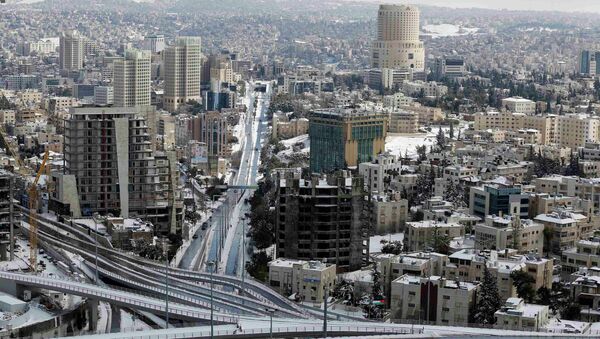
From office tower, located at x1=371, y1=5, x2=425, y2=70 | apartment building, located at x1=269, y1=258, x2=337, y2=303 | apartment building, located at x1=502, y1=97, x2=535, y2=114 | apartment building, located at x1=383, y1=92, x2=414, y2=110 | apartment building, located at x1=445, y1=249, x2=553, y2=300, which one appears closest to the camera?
apartment building, located at x1=445, y1=249, x2=553, y2=300

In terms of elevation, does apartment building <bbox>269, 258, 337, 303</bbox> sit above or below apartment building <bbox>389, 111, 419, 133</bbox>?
below

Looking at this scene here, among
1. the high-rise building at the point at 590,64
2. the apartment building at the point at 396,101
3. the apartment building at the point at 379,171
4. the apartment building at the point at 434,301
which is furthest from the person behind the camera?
the high-rise building at the point at 590,64

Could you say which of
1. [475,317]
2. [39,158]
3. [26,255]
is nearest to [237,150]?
[39,158]

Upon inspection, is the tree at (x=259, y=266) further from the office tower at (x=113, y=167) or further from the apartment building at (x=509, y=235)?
the apartment building at (x=509, y=235)

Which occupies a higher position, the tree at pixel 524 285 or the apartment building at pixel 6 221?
the apartment building at pixel 6 221

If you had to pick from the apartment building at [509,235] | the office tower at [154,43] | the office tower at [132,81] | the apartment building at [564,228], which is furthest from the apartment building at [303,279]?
the office tower at [154,43]

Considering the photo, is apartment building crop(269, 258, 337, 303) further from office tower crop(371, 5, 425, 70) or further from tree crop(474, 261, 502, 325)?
office tower crop(371, 5, 425, 70)

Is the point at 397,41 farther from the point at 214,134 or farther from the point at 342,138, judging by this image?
the point at 342,138

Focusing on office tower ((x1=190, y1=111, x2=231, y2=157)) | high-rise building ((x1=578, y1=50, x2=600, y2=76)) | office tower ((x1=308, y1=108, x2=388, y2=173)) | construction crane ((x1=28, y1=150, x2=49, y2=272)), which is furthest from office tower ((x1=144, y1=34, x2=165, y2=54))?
construction crane ((x1=28, y1=150, x2=49, y2=272))

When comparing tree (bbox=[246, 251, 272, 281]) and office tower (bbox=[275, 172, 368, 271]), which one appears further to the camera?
office tower (bbox=[275, 172, 368, 271])
